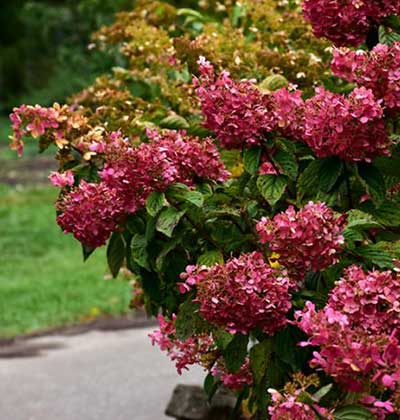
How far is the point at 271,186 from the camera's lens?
3281 mm

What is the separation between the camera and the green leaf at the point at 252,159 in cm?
325

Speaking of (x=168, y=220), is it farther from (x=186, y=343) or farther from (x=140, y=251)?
(x=186, y=343)

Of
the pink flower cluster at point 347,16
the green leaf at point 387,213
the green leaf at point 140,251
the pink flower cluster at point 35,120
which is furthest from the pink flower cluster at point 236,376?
the pink flower cluster at point 347,16

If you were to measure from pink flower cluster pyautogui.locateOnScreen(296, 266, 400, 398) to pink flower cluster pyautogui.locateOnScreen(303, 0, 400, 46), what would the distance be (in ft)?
3.29

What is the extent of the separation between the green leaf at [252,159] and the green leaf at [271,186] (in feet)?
0.15

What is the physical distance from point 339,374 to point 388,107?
36.2 inches

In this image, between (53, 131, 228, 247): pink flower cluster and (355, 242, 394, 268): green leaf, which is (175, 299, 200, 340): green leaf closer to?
(53, 131, 228, 247): pink flower cluster

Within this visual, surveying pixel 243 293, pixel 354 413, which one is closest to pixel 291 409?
pixel 354 413

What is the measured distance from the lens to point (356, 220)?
312 cm

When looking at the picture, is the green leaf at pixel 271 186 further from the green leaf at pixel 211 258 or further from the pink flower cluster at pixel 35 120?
the pink flower cluster at pixel 35 120

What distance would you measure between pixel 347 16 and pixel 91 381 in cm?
371

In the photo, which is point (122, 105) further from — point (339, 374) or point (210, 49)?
point (339, 374)

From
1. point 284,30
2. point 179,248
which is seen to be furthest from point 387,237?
point 284,30

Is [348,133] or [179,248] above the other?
[348,133]
